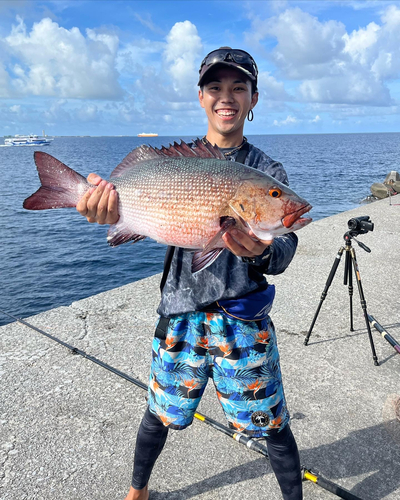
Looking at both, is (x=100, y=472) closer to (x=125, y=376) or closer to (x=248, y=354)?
(x=125, y=376)

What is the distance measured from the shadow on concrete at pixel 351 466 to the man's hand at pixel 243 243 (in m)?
1.76

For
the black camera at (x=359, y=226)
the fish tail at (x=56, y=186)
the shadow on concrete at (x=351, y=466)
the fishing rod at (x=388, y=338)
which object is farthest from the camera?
the black camera at (x=359, y=226)

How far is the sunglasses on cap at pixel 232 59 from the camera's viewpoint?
248 cm

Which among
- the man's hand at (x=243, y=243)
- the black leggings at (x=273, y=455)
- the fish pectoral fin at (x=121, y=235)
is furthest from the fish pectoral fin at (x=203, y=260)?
the black leggings at (x=273, y=455)

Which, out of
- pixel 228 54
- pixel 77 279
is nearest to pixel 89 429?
pixel 228 54

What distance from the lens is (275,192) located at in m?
2.15

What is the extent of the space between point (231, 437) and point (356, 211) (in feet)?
32.6

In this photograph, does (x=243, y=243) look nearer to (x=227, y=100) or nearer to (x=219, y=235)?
(x=219, y=235)

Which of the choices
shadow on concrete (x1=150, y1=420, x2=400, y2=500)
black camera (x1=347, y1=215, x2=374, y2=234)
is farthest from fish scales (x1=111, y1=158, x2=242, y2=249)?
black camera (x1=347, y1=215, x2=374, y2=234)

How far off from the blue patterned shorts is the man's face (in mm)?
1210

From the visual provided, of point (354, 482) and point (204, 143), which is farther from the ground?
point (204, 143)

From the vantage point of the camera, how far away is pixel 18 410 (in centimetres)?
346

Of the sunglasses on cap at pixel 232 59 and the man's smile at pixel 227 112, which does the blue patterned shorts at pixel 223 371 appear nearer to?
the man's smile at pixel 227 112

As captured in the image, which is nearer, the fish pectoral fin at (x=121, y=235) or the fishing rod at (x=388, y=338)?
the fish pectoral fin at (x=121, y=235)
